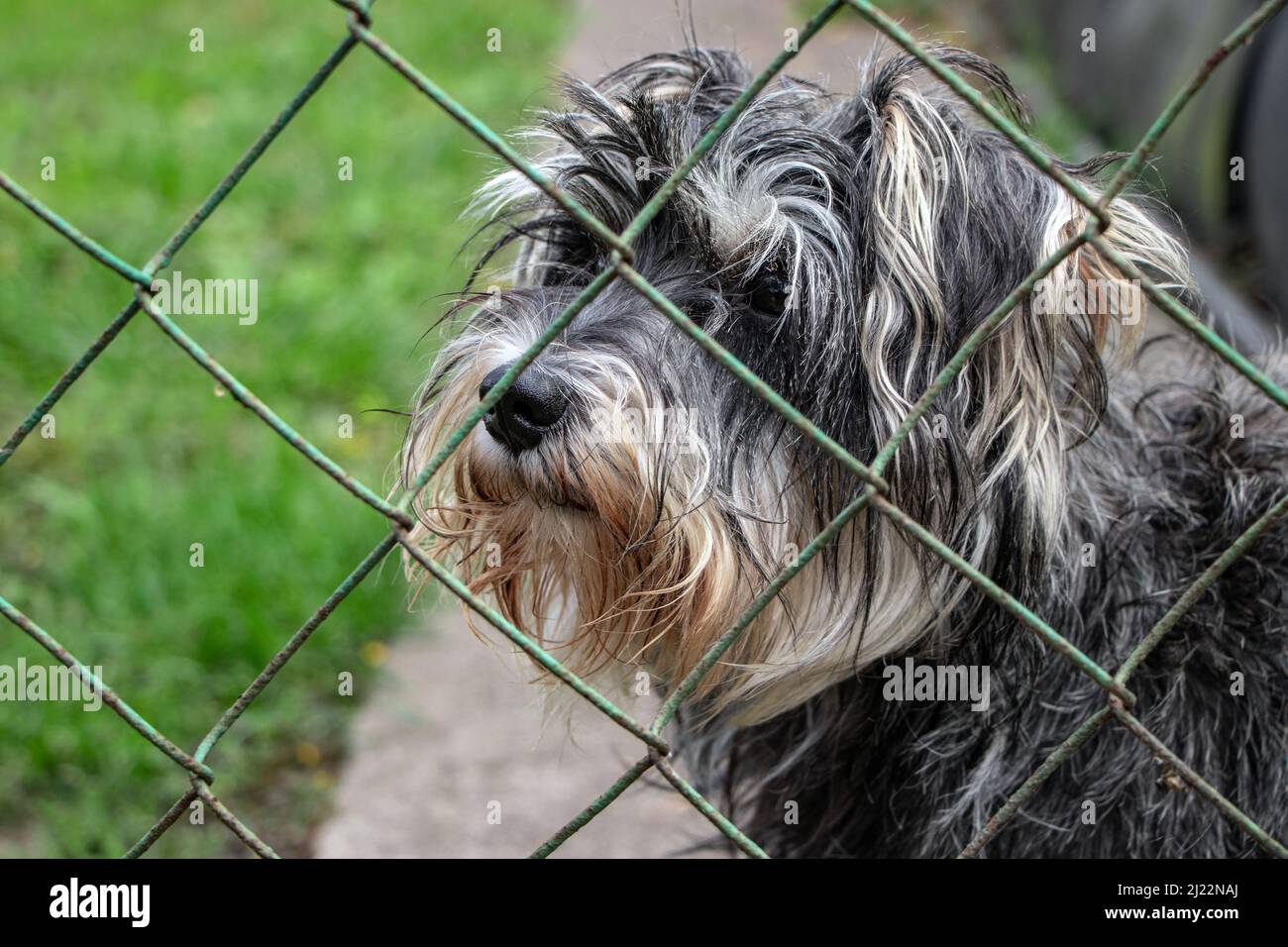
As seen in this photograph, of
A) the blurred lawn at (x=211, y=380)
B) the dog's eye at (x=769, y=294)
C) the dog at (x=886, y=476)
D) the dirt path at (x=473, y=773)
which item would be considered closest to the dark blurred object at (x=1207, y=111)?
the dirt path at (x=473, y=773)

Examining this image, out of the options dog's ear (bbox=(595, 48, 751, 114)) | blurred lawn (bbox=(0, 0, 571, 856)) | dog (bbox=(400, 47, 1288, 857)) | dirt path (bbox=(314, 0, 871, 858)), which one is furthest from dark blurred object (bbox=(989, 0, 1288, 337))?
blurred lawn (bbox=(0, 0, 571, 856))

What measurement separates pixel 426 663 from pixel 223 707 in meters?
0.62

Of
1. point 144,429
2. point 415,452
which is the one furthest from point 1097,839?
point 144,429

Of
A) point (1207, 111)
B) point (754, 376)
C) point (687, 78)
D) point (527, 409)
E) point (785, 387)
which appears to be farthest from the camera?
point (1207, 111)

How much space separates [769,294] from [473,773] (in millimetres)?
1913

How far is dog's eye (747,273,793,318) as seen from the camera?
89.9 inches

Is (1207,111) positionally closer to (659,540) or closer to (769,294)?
(769,294)

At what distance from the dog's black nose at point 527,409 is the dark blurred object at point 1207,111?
303cm

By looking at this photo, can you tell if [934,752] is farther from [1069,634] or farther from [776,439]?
[776,439]

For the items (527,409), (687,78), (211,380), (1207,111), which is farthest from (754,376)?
(1207,111)

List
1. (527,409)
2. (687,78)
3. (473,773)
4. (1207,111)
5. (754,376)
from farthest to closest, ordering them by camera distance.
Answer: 1. (1207,111)
2. (473,773)
3. (687,78)
4. (527,409)
5. (754,376)

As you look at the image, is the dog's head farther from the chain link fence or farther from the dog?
the chain link fence

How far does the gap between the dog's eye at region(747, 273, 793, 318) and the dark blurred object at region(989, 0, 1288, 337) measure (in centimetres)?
259

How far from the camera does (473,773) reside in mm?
3633
